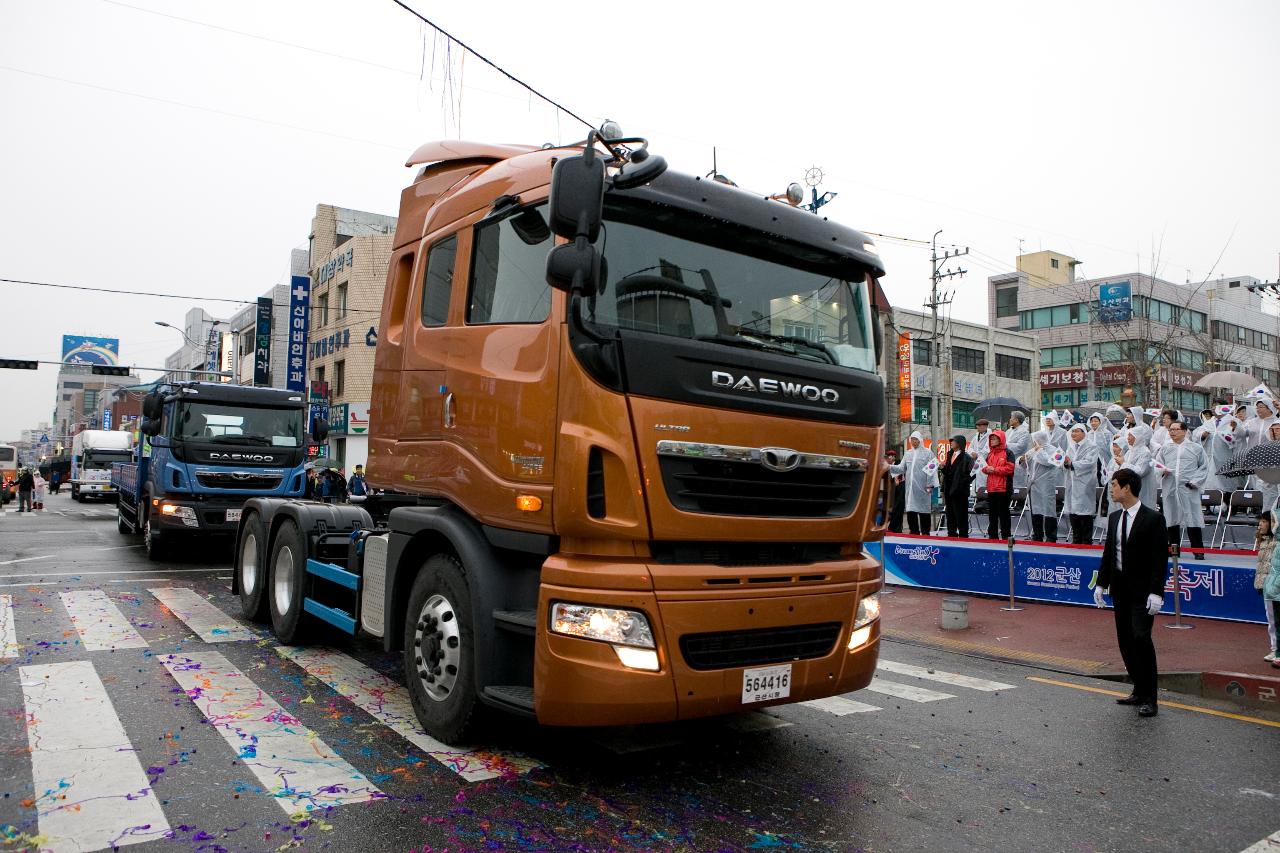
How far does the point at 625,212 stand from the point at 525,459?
1.33 meters

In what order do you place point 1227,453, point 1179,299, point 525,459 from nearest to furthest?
1. point 525,459
2. point 1227,453
3. point 1179,299

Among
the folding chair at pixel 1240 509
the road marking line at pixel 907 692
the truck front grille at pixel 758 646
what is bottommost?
the road marking line at pixel 907 692

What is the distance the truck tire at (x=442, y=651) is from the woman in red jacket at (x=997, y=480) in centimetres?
1071

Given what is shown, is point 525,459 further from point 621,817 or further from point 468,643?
point 621,817

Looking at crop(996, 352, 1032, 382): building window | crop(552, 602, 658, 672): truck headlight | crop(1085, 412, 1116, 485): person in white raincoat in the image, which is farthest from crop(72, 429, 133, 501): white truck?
crop(996, 352, 1032, 382): building window

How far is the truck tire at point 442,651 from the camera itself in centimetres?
469

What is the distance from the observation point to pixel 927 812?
421 cm

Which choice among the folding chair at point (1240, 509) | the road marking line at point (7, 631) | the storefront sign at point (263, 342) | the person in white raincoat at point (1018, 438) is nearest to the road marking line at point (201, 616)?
the road marking line at point (7, 631)

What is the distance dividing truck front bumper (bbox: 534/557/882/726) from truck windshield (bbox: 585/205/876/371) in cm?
119

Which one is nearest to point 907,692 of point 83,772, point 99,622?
point 83,772

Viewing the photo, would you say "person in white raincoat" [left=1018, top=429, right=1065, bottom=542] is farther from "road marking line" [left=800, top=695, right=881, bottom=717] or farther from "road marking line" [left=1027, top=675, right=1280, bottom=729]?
"road marking line" [left=800, top=695, right=881, bottom=717]

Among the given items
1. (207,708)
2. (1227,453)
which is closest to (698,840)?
(207,708)

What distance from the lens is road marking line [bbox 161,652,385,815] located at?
419cm

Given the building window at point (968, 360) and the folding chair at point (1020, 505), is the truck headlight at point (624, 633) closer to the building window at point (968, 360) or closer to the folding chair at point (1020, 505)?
the folding chair at point (1020, 505)
